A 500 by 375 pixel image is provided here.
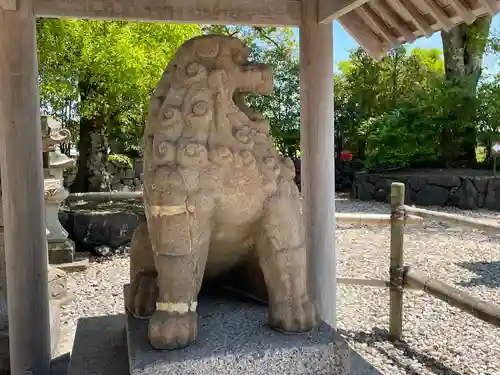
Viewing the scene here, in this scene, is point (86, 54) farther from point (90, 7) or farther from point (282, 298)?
point (282, 298)

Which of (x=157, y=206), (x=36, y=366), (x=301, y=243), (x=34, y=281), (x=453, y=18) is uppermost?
(x=453, y=18)

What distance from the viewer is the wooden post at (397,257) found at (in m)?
3.51

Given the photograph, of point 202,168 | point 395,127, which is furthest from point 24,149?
point 395,127

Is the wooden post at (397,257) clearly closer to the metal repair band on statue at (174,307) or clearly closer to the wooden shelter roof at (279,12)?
the wooden shelter roof at (279,12)

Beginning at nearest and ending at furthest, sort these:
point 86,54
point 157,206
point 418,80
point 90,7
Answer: point 157,206, point 90,7, point 86,54, point 418,80

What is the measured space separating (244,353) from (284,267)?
11.8 inches

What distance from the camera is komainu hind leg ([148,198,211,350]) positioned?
1556mm

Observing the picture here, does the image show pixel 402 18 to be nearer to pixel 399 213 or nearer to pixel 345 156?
pixel 399 213

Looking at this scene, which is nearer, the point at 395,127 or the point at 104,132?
the point at 104,132

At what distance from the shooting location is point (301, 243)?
1.72 metres

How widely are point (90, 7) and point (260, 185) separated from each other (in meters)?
1.40

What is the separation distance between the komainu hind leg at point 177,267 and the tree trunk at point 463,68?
1009 centimetres

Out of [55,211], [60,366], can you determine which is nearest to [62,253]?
[55,211]

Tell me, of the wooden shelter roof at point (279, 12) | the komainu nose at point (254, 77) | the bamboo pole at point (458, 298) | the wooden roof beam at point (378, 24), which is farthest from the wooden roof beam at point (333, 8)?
the bamboo pole at point (458, 298)
